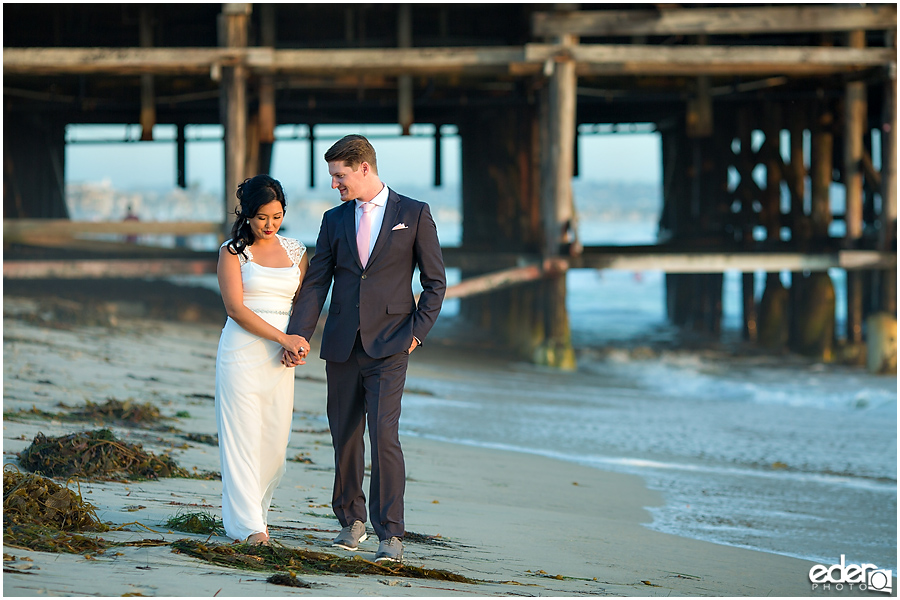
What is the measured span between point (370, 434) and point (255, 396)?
45 centimetres

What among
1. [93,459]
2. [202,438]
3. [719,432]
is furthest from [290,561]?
[719,432]

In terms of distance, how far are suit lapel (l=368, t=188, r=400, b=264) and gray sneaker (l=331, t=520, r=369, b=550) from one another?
1.00 metres

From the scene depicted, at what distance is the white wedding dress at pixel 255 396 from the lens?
3.51 meters

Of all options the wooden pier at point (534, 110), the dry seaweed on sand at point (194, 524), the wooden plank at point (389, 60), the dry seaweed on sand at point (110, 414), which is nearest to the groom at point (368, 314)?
the dry seaweed on sand at point (194, 524)

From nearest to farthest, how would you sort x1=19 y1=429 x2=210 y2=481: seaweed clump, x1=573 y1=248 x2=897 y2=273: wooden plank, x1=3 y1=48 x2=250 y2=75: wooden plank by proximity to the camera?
x1=19 y1=429 x2=210 y2=481: seaweed clump
x1=3 y1=48 x2=250 y2=75: wooden plank
x1=573 y1=248 x2=897 y2=273: wooden plank

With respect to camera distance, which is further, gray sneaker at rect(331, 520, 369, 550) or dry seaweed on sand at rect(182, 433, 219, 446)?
dry seaweed on sand at rect(182, 433, 219, 446)

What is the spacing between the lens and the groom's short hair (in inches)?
137

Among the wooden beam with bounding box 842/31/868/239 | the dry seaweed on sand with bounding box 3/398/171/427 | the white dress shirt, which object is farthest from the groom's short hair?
the wooden beam with bounding box 842/31/868/239

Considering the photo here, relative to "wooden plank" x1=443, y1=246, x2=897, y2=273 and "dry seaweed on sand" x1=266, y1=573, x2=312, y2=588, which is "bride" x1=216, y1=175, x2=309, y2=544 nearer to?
"dry seaweed on sand" x1=266, y1=573, x2=312, y2=588

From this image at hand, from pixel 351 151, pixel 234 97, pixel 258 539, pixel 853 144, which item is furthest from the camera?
pixel 853 144

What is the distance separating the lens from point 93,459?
4422 mm

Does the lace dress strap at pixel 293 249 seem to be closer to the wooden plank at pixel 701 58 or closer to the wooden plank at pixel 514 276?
the wooden plank at pixel 514 276

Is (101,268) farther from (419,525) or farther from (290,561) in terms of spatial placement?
(290,561)

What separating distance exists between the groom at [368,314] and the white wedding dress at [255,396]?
3.4 inches
